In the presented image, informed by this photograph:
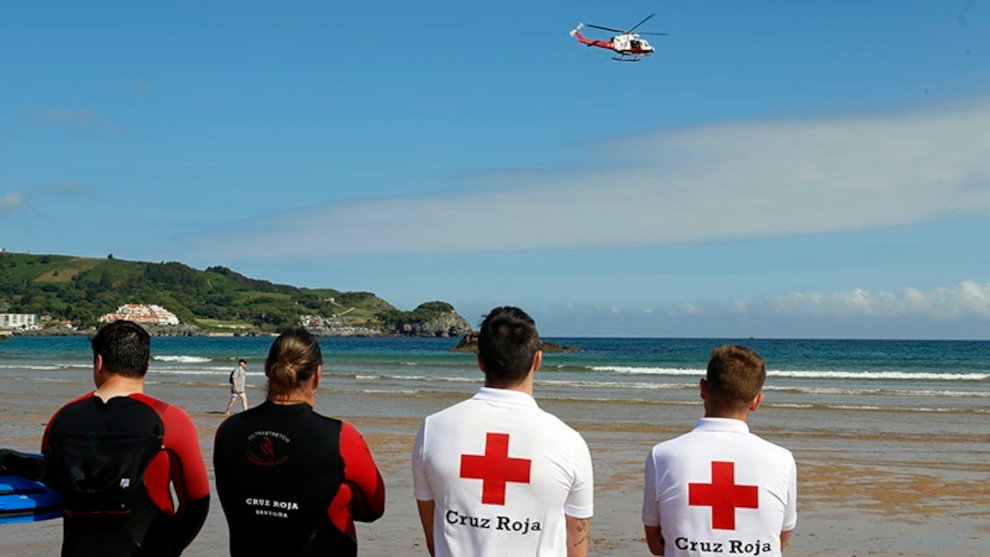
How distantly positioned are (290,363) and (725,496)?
1697 millimetres

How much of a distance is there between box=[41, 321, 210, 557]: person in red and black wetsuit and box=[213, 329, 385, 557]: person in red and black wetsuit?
0.77 ft

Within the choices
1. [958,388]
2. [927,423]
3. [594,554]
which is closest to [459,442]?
[594,554]

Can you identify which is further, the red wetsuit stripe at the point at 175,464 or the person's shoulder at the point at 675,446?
the red wetsuit stripe at the point at 175,464

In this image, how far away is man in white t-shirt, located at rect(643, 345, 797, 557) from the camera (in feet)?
12.1

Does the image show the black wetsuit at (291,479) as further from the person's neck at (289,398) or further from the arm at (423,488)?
the arm at (423,488)

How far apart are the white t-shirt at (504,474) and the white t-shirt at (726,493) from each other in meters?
0.36

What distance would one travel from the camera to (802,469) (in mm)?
14438

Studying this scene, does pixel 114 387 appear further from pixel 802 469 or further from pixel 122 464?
pixel 802 469

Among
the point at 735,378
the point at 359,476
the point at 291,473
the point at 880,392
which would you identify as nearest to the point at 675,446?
the point at 735,378

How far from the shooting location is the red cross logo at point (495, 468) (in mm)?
3541

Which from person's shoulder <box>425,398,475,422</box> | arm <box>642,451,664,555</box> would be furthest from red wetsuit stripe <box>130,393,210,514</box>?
arm <box>642,451,664,555</box>

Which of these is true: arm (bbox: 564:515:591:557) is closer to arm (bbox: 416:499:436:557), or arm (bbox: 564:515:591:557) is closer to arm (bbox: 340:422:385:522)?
arm (bbox: 416:499:436:557)

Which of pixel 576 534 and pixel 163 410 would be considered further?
pixel 163 410

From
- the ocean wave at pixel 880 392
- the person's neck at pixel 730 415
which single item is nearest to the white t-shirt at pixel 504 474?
the person's neck at pixel 730 415
